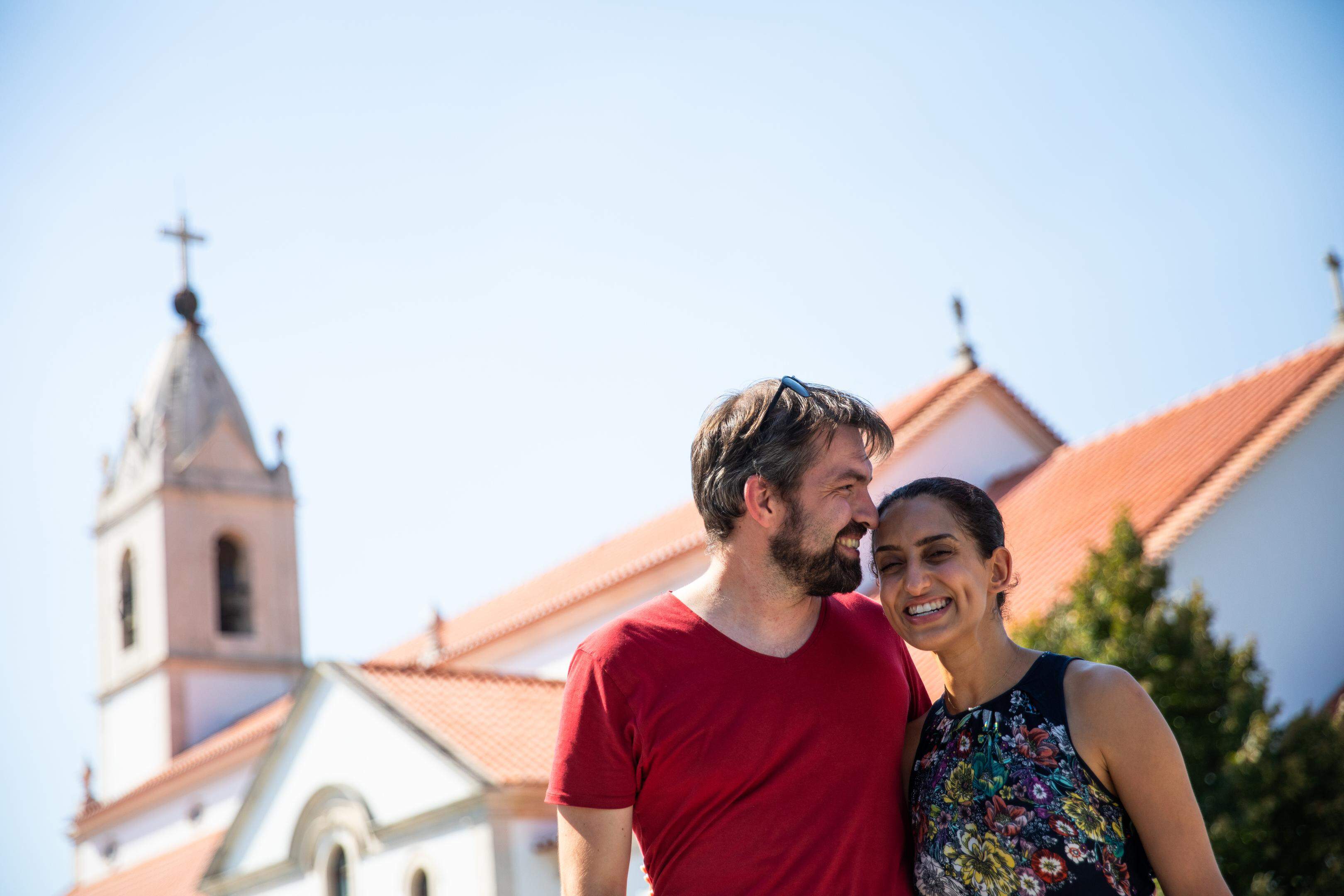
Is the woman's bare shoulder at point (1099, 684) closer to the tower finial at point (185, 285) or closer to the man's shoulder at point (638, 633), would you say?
the man's shoulder at point (638, 633)

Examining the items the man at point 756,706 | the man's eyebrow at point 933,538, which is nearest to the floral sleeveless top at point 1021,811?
the man at point 756,706

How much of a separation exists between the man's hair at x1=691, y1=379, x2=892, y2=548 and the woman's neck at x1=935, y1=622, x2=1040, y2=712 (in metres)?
0.59

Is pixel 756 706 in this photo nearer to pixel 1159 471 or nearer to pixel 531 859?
pixel 531 859

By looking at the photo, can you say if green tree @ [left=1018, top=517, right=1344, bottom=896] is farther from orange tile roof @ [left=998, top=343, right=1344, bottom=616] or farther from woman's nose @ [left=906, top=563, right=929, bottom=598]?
woman's nose @ [left=906, top=563, right=929, bottom=598]

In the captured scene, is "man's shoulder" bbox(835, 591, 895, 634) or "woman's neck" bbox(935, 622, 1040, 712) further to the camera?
"man's shoulder" bbox(835, 591, 895, 634)

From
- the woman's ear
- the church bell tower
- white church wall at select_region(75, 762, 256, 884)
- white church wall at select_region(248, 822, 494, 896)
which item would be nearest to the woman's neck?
the woman's ear

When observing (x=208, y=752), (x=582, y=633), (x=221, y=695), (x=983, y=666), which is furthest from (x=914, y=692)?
(x=221, y=695)

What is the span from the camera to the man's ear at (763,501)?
360 cm

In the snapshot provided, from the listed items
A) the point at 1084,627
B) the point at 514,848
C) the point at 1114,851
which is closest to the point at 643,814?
the point at 1114,851

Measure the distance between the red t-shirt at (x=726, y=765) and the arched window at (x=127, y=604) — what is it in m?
33.8

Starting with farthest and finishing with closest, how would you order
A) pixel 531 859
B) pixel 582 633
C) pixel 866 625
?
1. pixel 582 633
2. pixel 531 859
3. pixel 866 625

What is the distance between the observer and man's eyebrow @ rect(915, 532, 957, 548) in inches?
143

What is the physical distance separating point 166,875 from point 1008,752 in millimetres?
27411

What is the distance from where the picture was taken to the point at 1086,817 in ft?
10.6
